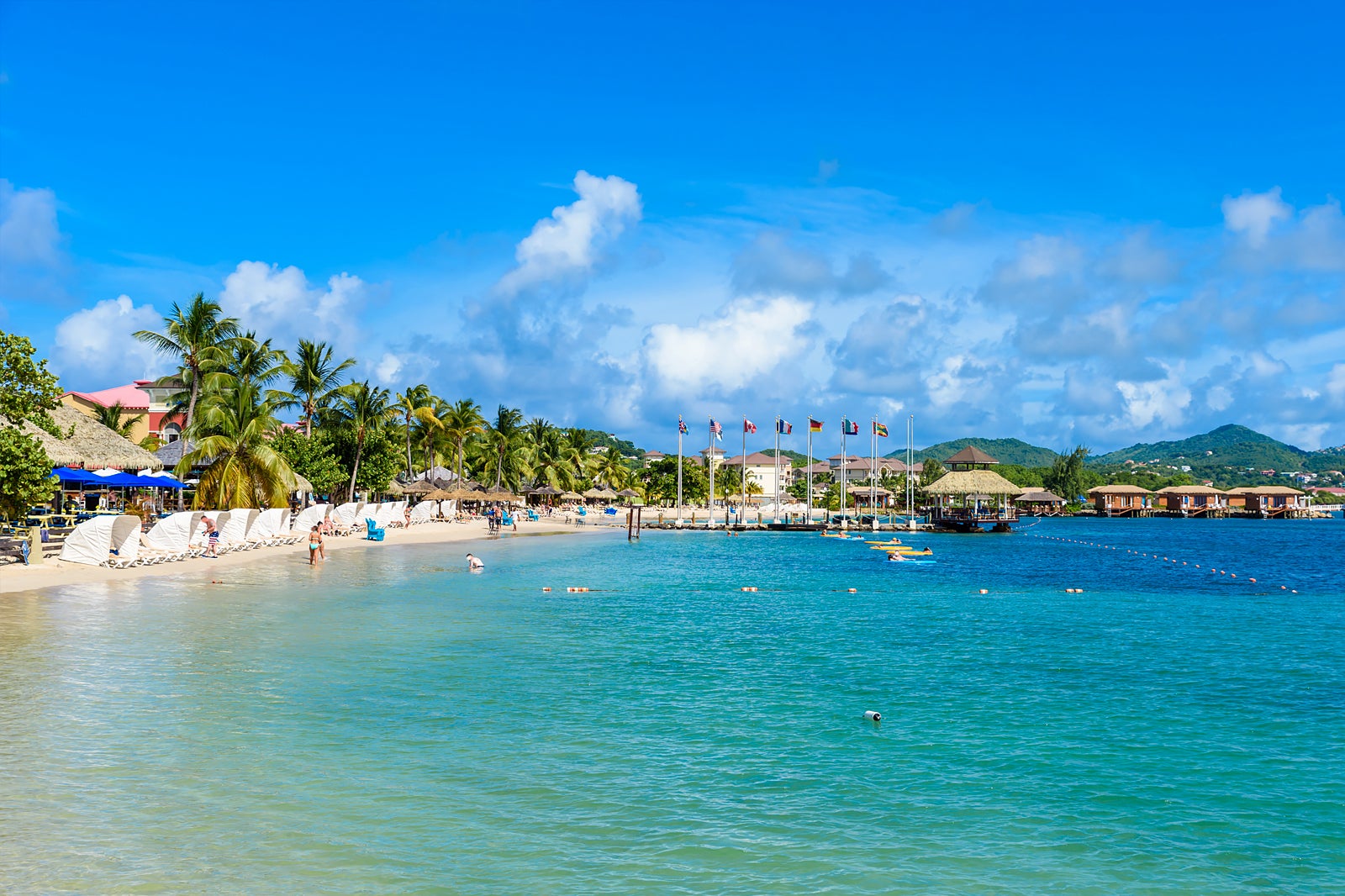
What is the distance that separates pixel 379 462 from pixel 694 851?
66.4m

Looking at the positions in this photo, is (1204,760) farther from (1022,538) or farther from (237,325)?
(1022,538)

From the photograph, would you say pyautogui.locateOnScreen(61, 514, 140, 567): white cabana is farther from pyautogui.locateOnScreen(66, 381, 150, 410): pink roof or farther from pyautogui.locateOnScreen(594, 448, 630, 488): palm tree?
pyautogui.locateOnScreen(594, 448, 630, 488): palm tree

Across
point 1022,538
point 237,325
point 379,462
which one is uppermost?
point 237,325

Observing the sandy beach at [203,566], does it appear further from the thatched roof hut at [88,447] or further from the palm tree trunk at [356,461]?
the thatched roof hut at [88,447]

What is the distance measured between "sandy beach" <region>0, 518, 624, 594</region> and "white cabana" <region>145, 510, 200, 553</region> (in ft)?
2.03

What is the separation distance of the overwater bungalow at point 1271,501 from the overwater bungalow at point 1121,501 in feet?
90.5

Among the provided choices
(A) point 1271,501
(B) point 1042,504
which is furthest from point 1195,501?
(B) point 1042,504

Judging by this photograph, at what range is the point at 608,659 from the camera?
1916 centimetres

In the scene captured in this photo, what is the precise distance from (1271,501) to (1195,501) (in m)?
15.3

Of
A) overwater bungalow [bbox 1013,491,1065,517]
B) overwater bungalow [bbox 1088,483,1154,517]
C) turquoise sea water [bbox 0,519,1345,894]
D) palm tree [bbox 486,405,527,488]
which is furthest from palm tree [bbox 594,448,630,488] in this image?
turquoise sea water [bbox 0,519,1345,894]

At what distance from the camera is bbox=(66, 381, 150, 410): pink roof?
92.1m

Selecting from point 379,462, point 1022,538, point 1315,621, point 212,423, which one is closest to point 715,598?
point 1315,621

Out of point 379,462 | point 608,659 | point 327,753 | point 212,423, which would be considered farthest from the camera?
point 379,462

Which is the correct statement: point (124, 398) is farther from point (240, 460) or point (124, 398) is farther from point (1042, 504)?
point (1042, 504)
